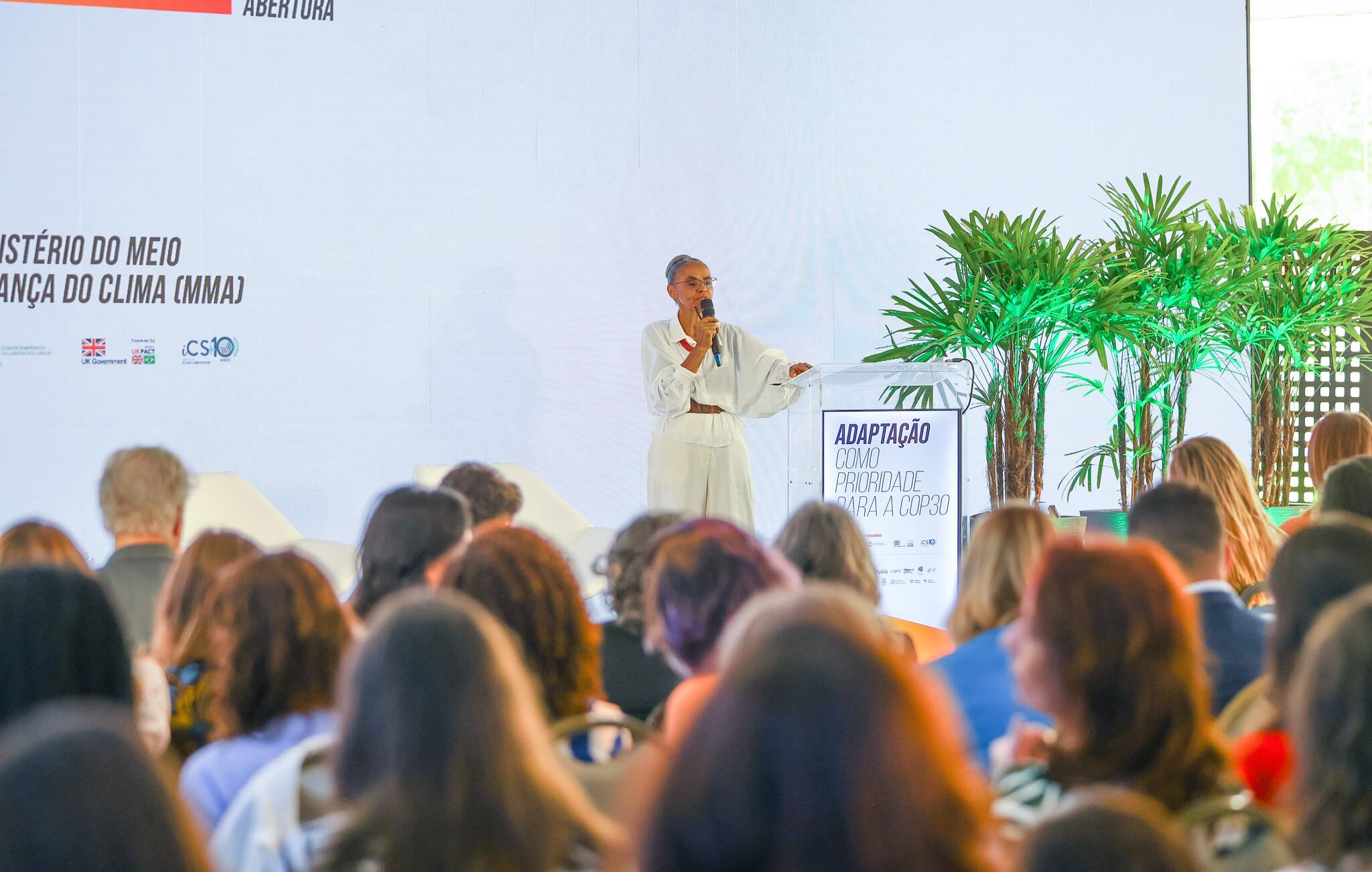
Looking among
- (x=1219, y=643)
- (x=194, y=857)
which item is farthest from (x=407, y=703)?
(x=1219, y=643)

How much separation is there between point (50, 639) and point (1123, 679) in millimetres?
1302

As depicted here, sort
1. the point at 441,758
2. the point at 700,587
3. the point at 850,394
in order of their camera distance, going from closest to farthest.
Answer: the point at 441,758 → the point at 700,587 → the point at 850,394

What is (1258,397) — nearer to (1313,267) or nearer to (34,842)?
(1313,267)

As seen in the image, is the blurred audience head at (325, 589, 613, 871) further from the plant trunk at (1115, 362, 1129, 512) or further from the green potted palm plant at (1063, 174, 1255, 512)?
the plant trunk at (1115, 362, 1129, 512)

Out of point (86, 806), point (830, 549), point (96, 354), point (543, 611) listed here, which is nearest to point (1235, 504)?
point (830, 549)

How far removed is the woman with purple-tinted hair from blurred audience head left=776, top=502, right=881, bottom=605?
68 cm

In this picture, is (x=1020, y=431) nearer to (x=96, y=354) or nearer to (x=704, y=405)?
(x=704, y=405)

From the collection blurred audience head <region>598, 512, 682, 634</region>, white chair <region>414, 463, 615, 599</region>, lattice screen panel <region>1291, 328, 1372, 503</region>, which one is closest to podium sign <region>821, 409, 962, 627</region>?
white chair <region>414, 463, 615, 599</region>

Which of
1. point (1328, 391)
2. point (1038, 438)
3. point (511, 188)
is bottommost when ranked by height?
point (1038, 438)

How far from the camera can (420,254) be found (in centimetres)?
656

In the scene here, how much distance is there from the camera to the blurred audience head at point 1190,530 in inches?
110

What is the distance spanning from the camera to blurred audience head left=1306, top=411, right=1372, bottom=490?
4.59 metres

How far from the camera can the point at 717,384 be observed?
574 centimetres

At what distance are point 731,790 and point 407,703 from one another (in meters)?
0.37
